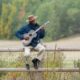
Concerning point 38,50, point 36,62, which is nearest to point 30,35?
point 38,50

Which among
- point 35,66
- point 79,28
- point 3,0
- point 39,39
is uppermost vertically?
point 3,0

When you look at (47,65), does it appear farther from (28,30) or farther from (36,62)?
(28,30)

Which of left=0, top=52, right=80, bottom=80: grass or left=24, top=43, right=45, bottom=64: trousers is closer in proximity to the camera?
left=24, top=43, right=45, bottom=64: trousers

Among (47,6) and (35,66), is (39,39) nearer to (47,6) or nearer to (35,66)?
(35,66)

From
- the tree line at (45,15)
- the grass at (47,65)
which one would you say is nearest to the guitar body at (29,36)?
the grass at (47,65)

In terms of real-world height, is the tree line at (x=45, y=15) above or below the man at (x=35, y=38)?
above

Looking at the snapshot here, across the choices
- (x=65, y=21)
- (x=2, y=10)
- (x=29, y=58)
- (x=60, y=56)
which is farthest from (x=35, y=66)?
(x=2, y=10)

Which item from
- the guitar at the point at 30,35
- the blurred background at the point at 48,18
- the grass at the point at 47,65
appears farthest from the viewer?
the blurred background at the point at 48,18

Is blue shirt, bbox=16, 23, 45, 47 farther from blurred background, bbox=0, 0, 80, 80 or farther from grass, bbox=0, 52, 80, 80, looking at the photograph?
blurred background, bbox=0, 0, 80, 80

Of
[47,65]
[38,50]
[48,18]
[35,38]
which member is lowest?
[47,65]

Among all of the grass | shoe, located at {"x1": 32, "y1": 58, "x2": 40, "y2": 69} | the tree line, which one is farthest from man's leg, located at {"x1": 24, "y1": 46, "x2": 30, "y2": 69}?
the tree line

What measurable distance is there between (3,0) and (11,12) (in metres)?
5.19

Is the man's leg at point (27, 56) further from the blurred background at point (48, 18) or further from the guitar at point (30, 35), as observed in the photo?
the blurred background at point (48, 18)

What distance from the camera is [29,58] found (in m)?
7.20
